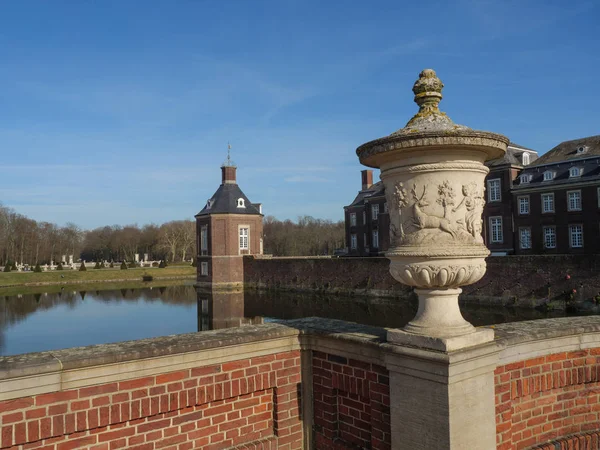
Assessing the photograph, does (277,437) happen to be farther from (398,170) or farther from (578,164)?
(578,164)

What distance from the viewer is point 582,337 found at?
3.31 m

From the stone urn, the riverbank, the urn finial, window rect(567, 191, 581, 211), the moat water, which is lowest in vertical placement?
the moat water

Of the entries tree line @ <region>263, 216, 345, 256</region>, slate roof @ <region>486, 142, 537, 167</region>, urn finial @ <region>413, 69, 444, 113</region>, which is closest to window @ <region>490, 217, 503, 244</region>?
slate roof @ <region>486, 142, 537, 167</region>

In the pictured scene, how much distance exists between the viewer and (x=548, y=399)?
10.6 ft

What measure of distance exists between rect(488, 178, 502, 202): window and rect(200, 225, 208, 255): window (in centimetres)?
2372

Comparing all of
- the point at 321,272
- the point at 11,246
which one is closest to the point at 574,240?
the point at 321,272

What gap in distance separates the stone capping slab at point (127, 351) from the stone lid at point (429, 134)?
4.69 ft

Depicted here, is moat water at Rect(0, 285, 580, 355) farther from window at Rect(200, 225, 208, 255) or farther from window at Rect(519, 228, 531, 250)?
window at Rect(519, 228, 531, 250)

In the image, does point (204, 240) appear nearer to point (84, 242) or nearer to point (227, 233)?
point (227, 233)

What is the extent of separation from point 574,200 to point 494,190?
5.37 meters

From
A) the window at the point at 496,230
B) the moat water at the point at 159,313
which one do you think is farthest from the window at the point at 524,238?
the moat water at the point at 159,313

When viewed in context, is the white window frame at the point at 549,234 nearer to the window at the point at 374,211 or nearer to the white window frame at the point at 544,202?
the white window frame at the point at 544,202

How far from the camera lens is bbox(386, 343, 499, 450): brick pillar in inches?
100

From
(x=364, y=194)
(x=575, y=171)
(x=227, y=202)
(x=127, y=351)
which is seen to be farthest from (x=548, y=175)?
(x=127, y=351)
